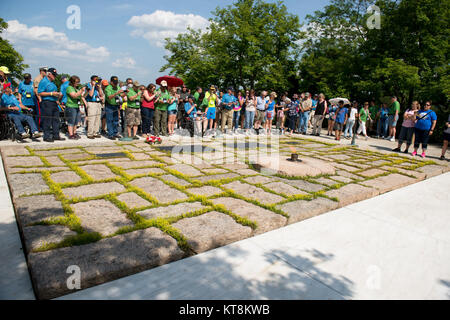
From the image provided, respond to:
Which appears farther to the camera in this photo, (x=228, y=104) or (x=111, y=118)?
(x=228, y=104)

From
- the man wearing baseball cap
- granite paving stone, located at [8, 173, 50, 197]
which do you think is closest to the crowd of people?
the man wearing baseball cap

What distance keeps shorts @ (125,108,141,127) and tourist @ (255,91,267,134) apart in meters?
5.12

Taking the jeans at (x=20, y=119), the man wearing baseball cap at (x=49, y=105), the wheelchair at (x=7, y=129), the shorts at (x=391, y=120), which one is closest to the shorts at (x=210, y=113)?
the man wearing baseball cap at (x=49, y=105)

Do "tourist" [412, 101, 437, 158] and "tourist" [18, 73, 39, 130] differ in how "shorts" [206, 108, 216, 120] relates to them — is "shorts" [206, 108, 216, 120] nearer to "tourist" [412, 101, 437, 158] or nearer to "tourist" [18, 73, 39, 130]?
"tourist" [18, 73, 39, 130]

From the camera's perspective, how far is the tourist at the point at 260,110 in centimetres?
1108

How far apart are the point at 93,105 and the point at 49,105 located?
1182 millimetres

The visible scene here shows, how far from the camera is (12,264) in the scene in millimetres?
2191

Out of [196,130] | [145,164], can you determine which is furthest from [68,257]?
[196,130]

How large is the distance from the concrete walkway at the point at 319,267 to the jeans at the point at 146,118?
21.7 ft

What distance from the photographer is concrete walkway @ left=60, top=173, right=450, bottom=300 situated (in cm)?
206

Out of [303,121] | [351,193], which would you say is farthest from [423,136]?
[351,193]

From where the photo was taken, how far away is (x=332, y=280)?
2.25m

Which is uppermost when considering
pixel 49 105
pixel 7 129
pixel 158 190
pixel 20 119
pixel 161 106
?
pixel 161 106

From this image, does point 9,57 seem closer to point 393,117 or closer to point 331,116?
point 331,116
